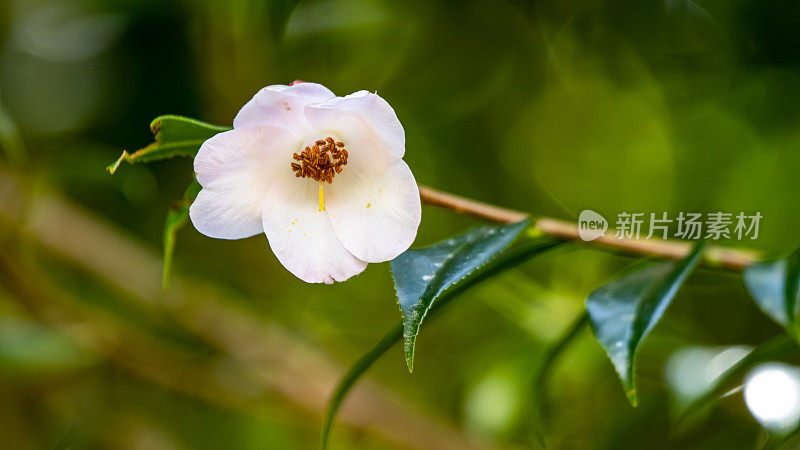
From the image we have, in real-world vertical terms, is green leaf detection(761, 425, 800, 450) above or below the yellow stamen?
below

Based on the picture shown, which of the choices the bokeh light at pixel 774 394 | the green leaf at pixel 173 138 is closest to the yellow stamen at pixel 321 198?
the green leaf at pixel 173 138

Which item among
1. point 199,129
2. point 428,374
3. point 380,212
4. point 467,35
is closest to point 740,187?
point 467,35

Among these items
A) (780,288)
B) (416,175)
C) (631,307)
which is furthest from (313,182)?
(416,175)

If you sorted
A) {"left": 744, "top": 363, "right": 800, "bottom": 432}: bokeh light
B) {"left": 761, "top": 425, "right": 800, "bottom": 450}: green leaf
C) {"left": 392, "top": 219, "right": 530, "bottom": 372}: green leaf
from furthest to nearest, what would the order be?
1. {"left": 744, "top": 363, "right": 800, "bottom": 432}: bokeh light
2. {"left": 761, "top": 425, "right": 800, "bottom": 450}: green leaf
3. {"left": 392, "top": 219, "right": 530, "bottom": 372}: green leaf

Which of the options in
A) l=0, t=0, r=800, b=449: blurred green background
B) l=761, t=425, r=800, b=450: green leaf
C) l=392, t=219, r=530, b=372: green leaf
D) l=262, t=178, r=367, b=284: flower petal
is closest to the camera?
l=392, t=219, r=530, b=372: green leaf

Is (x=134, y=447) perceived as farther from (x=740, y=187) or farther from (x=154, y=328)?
(x=740, y=187)

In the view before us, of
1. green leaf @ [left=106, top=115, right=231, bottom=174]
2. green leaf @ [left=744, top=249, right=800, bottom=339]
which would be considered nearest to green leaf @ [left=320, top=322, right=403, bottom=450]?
green leaf @ [left=106, top=115, right=231, bottom=174]

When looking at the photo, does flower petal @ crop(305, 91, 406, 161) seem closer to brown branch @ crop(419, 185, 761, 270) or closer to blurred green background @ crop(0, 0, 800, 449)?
brown branch @ crop(419, 185, 761, 270)

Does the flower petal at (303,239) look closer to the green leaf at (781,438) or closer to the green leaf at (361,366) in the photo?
the green leaf at (361,366)

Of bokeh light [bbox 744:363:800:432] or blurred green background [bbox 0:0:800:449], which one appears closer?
bokeh light [bbox 744:363:800:432]
